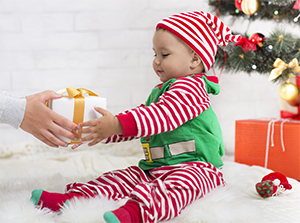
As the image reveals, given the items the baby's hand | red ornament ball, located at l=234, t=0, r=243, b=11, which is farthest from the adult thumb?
red ornament ball, located at l=234, t=0, r=243, b=11

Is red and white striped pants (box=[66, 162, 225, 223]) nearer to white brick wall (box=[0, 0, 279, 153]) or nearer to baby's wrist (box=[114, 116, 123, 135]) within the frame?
baby's wrist (box=[114, 116, 123, 135])

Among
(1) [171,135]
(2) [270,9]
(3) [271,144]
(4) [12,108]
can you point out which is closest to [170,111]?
(1) [171,135]

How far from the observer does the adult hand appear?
85 cm

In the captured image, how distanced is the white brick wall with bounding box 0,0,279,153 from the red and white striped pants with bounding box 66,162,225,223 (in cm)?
115

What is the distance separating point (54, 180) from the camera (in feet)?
4.10

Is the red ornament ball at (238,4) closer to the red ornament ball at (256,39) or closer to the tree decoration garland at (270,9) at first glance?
the tree decoration garland at (270,9)

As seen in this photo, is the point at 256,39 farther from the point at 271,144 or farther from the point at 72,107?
the point at 72,107

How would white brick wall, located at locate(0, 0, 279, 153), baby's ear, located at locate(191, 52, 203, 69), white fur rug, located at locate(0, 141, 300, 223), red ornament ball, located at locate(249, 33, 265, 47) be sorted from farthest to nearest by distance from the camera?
white brick wall, located at locate(0, 0, 279, 153) < red ornament ball, located at locate(249, 33, 265, 47) < baby's ear, located at locate(191, 52, 203, 69) < white fur rug, located at locate(0, 141, 300, 223)

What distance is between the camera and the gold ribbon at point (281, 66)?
1518mm

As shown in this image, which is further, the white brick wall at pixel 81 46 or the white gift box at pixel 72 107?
the white brick wall at pixel 81 46

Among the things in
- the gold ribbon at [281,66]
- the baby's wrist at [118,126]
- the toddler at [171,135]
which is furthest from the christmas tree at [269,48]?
the baby's wrist at [118,126]

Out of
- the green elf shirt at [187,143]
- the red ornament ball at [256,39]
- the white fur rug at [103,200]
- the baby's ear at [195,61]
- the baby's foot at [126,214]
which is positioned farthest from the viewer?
the red ornament ball at [256,39]

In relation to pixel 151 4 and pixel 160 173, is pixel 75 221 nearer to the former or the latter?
pixel 160 173

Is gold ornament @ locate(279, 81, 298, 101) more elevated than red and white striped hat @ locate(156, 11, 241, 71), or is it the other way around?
red and white striped hat @ locate(156, 11, 241, 71)
